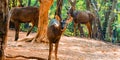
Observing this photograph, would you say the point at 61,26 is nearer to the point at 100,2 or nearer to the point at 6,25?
the point at 6,25

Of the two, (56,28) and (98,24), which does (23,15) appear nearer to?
(56,28)

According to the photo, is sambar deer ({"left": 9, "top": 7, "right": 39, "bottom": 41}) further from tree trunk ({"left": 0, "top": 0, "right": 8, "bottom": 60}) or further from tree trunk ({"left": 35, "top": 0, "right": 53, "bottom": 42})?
tree trunk ({"left": 0, "top": 0, "right": 8, "bottom": 60})

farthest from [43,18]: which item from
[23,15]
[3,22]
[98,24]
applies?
[98,24]

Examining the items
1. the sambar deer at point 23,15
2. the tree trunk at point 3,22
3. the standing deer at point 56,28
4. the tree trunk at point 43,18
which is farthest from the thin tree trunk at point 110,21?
the tree trunk at point 3,22

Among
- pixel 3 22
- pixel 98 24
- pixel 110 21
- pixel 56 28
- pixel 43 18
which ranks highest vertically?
pixel 3 22

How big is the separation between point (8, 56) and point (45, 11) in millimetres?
5201

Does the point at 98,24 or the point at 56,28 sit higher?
the point at 56,28

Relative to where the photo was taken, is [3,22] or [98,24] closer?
[3,22]

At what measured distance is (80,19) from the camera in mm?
19875

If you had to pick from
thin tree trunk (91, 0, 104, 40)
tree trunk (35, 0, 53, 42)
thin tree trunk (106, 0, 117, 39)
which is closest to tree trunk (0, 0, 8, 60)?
tree trunk (35, 0, 53, 42)

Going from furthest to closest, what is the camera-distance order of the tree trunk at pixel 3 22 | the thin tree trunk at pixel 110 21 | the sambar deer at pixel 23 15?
the thin tree trunk at pixel 110 21
the sambar deer at pixel 23 15
the tree trunk at pixel 3 22

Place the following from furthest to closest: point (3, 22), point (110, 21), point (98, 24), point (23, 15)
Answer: point (98, 24)
point (110, 21)
point (23, 15)
point (3, 22)

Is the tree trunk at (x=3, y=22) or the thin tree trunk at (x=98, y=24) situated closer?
the tree trunk at (x=3, y=22)

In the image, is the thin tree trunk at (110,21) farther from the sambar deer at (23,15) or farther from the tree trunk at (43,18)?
the tree trunk at (43,18)
